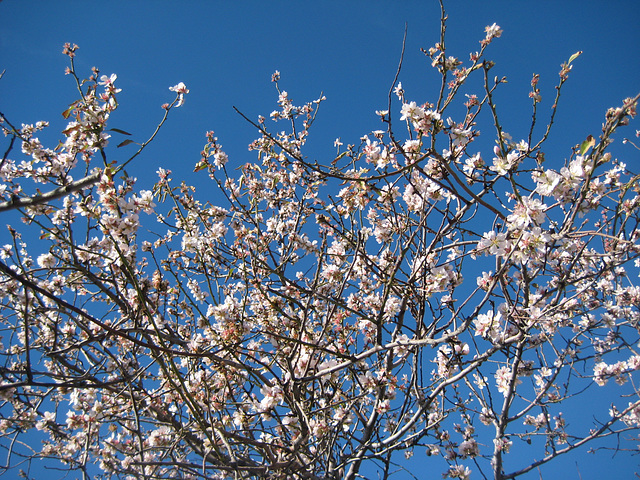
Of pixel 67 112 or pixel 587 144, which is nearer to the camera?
pixel 587 144

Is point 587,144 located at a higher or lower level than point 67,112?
lower

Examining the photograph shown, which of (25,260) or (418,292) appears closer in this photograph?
(418,292)

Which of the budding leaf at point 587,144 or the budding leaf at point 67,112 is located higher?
the budding leaf at point 67,112

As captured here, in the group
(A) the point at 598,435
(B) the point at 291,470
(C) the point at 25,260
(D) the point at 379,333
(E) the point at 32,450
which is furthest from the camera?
(C) the point at 25,260

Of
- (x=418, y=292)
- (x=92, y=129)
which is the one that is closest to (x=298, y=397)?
(x=418, y=292)

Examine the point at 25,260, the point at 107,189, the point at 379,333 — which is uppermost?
the point at 25,260

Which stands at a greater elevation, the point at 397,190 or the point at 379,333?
the point at 397,190

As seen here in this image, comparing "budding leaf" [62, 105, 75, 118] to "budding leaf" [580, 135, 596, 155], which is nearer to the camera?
"budding leaf" [580, 135, 596, 155]

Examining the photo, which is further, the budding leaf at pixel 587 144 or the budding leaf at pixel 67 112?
the budding leaf at pixel 67 112

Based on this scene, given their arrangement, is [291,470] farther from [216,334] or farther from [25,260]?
[25,260]

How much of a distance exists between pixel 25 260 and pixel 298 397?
3202 mm

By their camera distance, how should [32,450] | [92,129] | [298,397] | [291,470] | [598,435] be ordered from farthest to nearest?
1. [598,435]
2. [32,450]
3. [298,397]
4. [291,470]
5. [92,129]

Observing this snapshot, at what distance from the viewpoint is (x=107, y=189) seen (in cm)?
220

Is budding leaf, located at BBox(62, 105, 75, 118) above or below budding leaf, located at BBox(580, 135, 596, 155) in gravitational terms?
above
